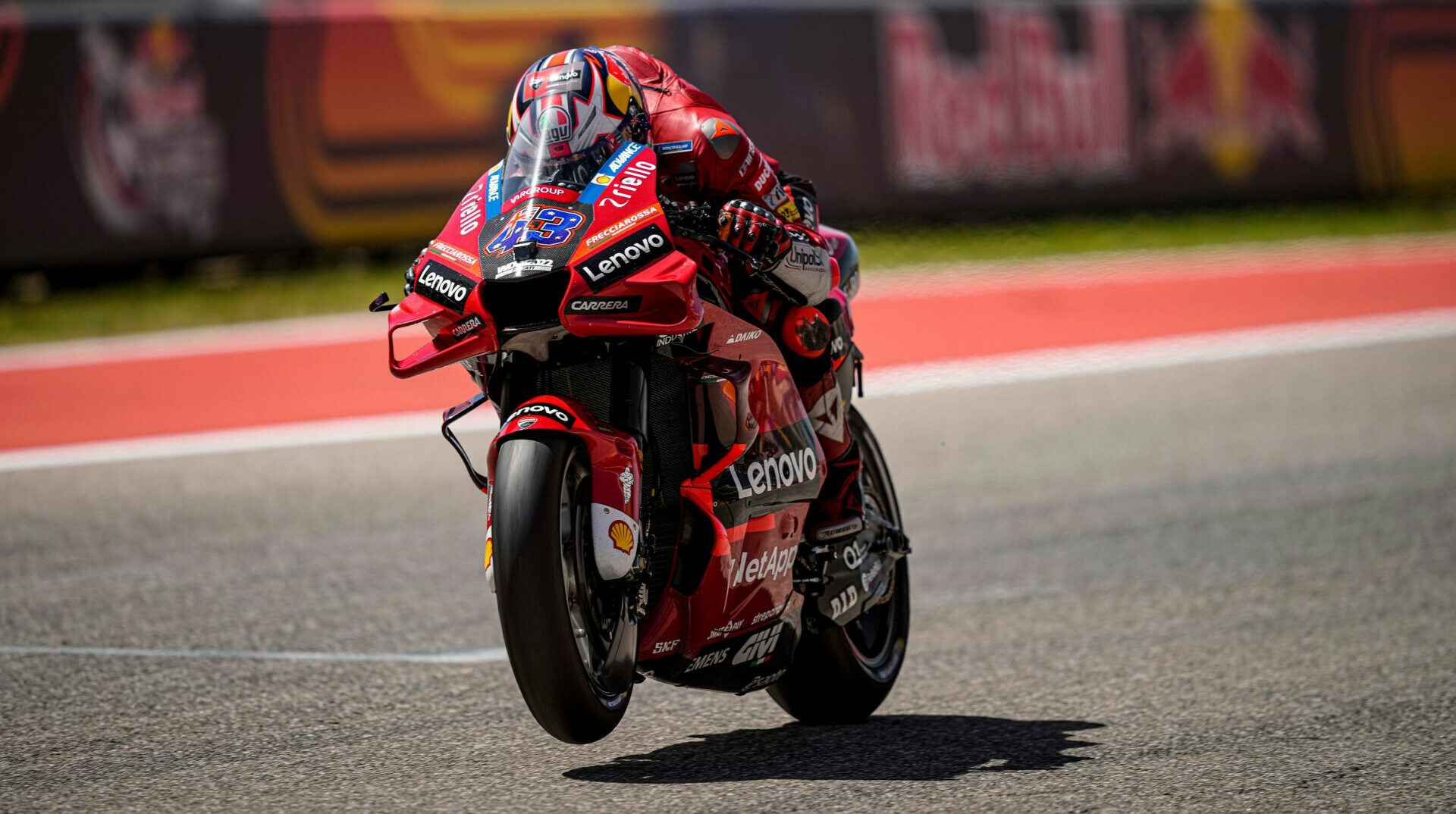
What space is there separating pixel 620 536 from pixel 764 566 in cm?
59

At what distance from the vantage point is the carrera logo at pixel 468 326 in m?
3.83

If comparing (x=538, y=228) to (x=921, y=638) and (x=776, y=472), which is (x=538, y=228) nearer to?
(x=776, y=472)

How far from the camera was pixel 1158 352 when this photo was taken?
40.8 feet

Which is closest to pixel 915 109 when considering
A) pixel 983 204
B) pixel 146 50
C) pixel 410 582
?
pixel 983 204

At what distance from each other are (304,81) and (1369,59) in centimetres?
1261

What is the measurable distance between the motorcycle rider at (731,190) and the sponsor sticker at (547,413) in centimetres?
56

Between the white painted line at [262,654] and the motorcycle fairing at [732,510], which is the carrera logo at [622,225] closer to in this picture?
the motorcycle fairing at [732,510]

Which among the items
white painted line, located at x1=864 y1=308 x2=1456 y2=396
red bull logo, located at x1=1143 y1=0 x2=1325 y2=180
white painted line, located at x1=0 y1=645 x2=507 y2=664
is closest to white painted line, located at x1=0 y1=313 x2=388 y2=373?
white painted line, located at x1=864 y1=308 x2=1456 y2=396

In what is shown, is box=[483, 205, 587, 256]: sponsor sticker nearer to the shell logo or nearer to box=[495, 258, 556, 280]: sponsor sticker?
box=[495, 258, 556, 280]: sponsor sticker

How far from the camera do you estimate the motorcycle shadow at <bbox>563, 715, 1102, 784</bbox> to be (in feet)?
13.9

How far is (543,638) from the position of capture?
3648 mm

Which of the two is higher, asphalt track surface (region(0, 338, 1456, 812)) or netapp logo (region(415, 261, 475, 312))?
netapp logo (region(415, 261, 475, 312))

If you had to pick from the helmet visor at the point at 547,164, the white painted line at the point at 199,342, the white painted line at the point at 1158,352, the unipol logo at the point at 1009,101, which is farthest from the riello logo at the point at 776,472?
the unipol logo at the point at 1009,101

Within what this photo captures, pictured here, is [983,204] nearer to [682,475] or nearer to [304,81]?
[304,81]
